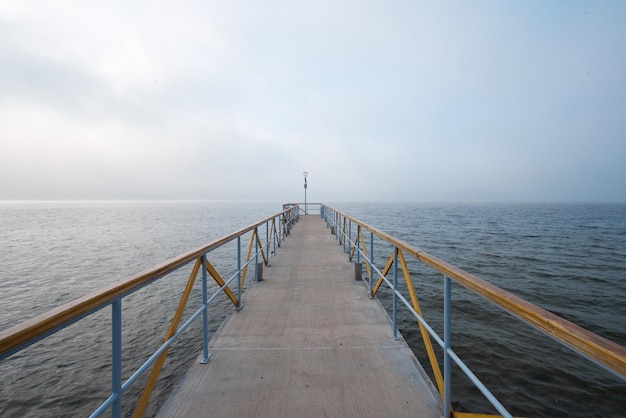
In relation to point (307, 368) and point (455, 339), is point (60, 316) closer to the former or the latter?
point (307, 368)

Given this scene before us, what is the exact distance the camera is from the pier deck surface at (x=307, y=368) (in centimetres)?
218

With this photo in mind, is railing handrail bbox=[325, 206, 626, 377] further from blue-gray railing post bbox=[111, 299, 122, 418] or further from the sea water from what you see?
the sea water

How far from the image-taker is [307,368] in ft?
8.79

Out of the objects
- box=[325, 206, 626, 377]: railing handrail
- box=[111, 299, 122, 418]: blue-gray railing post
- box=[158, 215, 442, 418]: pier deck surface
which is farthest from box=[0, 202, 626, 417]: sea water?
box=[325, 206, 626, 377]: railing handrail

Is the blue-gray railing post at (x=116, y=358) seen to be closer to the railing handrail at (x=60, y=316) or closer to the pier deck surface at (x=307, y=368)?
the railing handrail at (x=60, y=316)

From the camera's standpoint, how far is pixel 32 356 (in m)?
5.77

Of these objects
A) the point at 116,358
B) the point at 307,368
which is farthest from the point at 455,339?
the point at 116,358

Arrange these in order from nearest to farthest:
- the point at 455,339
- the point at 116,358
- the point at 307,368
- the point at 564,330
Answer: the point at 564,330
the point at 116,358
the point at 307,368
the point at 455,339

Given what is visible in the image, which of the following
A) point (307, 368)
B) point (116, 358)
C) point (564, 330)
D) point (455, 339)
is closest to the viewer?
point (564, 330)

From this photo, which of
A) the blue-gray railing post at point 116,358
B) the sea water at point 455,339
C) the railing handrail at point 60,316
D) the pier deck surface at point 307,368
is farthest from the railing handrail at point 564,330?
the sea water at point 455,339

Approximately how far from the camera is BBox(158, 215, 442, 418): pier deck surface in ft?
7.14

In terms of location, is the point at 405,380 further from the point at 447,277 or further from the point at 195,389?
the point at 195,389

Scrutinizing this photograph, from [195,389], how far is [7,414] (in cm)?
408

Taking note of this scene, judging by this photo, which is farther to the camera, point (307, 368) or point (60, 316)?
point (307, 368)
